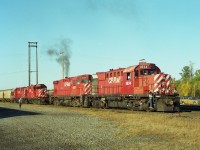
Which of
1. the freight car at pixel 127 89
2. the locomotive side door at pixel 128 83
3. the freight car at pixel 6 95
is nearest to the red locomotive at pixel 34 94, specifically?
the freight car at pixel 6 95

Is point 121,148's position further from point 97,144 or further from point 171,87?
point 171,87

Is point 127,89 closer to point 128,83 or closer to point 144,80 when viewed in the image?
point 128,83

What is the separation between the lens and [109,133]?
1318 centimetres

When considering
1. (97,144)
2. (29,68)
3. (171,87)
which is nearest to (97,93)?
(171,87)

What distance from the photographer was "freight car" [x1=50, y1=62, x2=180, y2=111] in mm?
24719

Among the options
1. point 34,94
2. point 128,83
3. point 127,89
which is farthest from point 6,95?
point 128,83

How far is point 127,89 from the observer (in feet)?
92.7

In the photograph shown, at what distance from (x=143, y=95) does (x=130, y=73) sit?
2619 mm

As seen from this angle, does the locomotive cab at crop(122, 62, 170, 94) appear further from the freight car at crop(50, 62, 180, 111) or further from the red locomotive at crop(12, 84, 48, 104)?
the red locomotive at crop(12, 84, 48, 104)

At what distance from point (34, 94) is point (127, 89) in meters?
31.9

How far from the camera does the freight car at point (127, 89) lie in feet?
81.1

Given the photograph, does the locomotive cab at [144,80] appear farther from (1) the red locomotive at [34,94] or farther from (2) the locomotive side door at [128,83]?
(1) the red locomotive at [34,94]

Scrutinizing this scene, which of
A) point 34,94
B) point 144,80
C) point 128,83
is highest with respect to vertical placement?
point 144,80

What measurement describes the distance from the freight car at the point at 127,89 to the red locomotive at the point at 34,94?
45.7 feet
